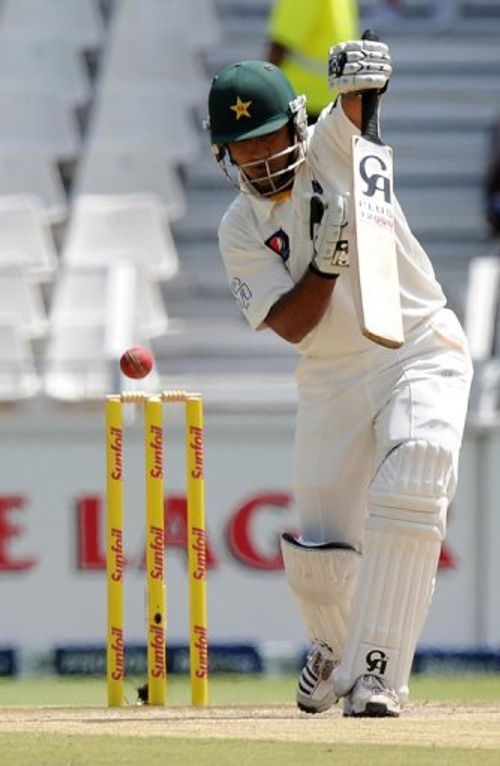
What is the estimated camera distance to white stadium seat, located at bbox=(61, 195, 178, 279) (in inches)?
394

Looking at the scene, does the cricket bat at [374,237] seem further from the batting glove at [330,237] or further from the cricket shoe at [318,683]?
the cricket shoe at [318,683]

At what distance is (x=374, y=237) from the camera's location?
5.27 meters

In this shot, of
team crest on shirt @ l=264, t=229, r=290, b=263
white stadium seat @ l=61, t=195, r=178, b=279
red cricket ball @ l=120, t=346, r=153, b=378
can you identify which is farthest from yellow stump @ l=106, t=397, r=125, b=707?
white stadium seat @ l=61, t=195, r=178, b=279

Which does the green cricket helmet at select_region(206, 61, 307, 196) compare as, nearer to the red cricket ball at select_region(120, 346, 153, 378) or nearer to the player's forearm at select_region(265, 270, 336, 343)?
the player's forearm at select_region(265, 270, 336, 343)

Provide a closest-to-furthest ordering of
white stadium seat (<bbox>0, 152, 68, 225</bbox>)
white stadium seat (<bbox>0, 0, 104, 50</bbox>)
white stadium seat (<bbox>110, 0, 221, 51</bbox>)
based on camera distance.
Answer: white stadium seat (<bbox>0, 152, 68, 225</bbox>) < white stadium seat (<bbox>110, 0, 221, 51</bbox>) < white stadium seat (<bbox>0, 0, 104, 50</bbox>)

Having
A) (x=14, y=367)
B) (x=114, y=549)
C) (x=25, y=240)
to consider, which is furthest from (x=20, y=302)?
(x=114, y=549)

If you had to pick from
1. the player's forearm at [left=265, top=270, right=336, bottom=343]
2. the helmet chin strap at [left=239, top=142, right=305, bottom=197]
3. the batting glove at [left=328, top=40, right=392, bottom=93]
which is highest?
the batting glove at [left=328, top=40, right=392, bottom=93]

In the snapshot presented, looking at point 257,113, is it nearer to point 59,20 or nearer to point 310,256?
point 310,256

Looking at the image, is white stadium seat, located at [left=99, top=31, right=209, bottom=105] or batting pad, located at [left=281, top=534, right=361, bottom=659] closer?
batting pad, located at [left=281, top=534, right=361, bottom=659]

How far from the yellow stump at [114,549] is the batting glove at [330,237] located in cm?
82

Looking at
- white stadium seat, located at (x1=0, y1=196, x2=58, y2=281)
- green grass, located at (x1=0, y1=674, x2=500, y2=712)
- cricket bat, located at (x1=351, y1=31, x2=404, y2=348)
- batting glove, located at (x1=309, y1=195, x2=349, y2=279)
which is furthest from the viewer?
white stadium seat, located at (x1=0, y1=196, x2=58, y2=281)

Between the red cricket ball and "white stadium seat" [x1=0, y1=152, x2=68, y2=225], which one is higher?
the red cricket ball

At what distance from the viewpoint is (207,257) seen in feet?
35.2

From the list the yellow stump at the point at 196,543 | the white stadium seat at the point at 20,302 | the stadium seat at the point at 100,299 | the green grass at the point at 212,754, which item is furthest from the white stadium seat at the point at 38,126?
the green grass at the point at 212,754
